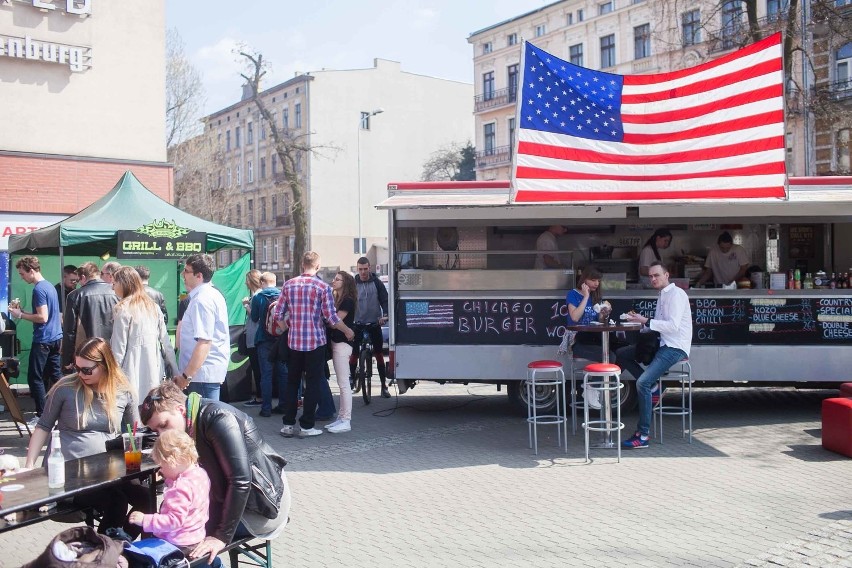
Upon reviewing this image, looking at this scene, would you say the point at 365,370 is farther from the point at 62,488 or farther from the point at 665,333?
the point at 62,488

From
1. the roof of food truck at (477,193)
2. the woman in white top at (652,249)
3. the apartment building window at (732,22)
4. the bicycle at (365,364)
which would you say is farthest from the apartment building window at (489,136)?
the roof of food truck at (477,193)

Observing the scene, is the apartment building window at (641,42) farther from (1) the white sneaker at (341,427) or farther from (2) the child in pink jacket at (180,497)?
(2) the child in pink jacket at (180,497)

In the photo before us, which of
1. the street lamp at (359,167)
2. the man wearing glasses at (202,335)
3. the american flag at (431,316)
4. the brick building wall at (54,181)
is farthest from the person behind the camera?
the street lamp at (359,167)

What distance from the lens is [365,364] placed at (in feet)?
37.9

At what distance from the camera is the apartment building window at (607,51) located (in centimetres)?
4553

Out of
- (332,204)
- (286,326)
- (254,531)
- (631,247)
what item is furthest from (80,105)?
(332,204)

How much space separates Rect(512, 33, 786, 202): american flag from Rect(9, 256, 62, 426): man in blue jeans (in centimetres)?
551

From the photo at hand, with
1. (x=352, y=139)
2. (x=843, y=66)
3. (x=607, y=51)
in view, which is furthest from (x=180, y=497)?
(x=352, y=139)

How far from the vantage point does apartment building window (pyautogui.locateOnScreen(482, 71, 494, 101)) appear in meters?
53.4

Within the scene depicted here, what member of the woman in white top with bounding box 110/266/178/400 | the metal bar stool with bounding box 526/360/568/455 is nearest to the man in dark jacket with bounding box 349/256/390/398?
the metal bar stool with bounding box 526/360/568/455

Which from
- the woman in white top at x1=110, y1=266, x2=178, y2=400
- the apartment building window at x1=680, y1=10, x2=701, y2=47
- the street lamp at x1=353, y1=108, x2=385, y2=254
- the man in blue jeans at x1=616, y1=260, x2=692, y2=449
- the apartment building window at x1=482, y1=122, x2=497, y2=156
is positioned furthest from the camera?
the apartment building window at x1=482, y1=122, x2=497, y2=156

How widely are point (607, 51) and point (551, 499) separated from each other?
42972 millimetres

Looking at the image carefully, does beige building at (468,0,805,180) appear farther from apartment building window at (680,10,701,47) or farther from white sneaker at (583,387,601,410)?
white sneaker at (583,387,601,410)

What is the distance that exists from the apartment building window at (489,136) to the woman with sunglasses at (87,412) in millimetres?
48869
